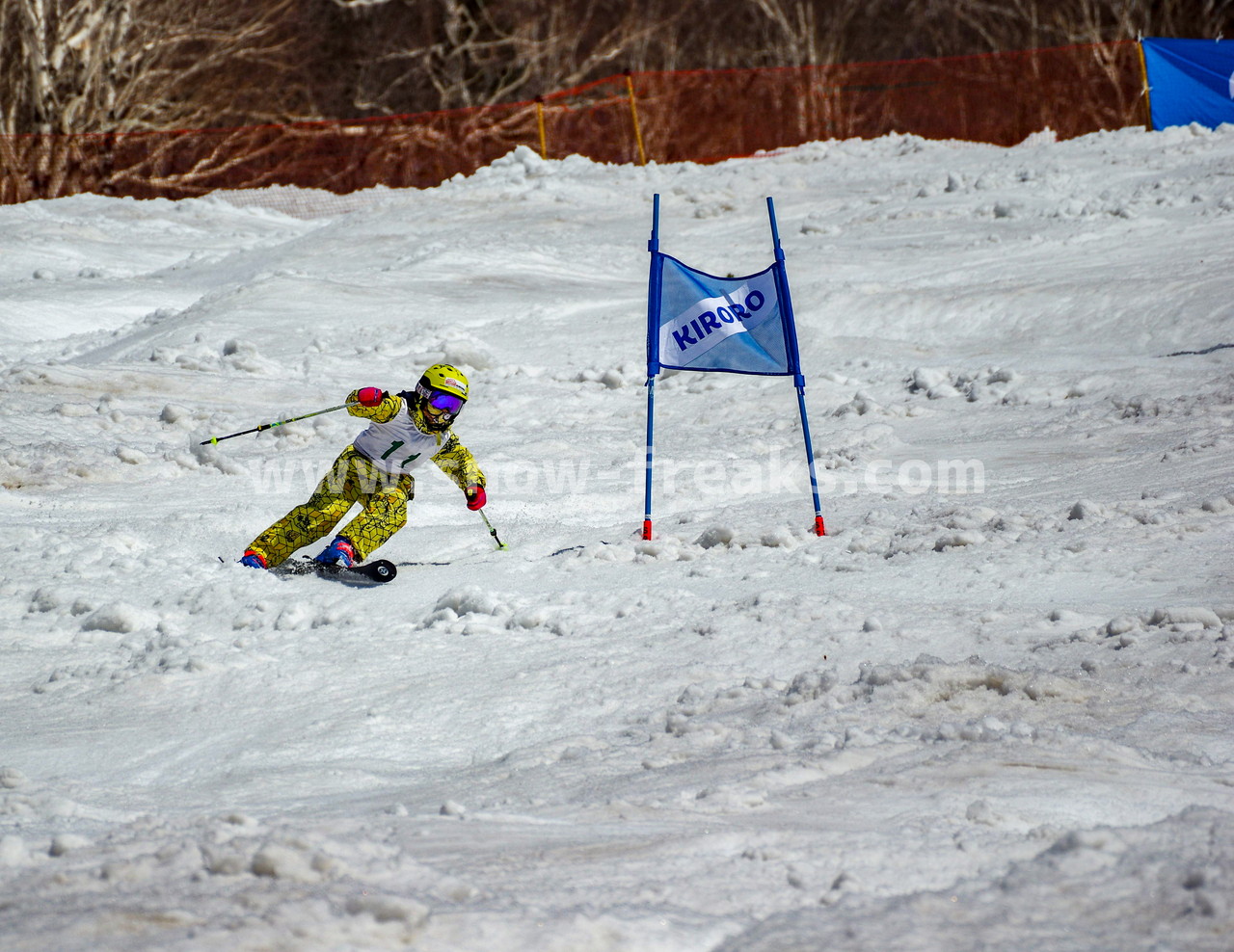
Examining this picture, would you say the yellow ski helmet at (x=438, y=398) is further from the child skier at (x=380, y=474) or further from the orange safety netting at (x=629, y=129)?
the orange safety netting at (x=629, y=129)

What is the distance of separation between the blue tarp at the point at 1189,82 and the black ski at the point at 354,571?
50.1 ft

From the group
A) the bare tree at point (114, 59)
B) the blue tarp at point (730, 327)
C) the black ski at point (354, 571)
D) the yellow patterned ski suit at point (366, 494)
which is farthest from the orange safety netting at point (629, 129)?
the black ski at point (354, 571)

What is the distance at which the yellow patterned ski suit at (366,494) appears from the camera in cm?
680

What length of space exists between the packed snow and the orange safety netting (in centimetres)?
795

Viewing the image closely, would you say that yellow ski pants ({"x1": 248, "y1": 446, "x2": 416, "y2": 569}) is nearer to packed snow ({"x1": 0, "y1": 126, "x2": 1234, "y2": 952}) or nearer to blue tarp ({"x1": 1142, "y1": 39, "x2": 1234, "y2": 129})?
packed snow ({"x1": 0, "y1": 126, "x2": 1234, "y2": 952})

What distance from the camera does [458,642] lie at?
5520 millimetres

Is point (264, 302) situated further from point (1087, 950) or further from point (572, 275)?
point (1087, 950)

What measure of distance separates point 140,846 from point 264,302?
11.3m

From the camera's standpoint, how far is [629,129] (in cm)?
2258

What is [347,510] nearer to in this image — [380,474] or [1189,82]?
[380,474]

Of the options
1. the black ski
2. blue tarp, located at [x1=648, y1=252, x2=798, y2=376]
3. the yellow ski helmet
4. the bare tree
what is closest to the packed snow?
the black ski

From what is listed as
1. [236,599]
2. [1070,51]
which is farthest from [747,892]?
[1070,51]

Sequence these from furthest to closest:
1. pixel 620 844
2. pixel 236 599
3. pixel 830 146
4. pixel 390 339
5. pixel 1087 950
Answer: pixel 830 146 → pixel 390 339 → pixel 236 599 → pixel 620 844 → pixel 1087 950

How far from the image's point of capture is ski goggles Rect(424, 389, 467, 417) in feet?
22.4
